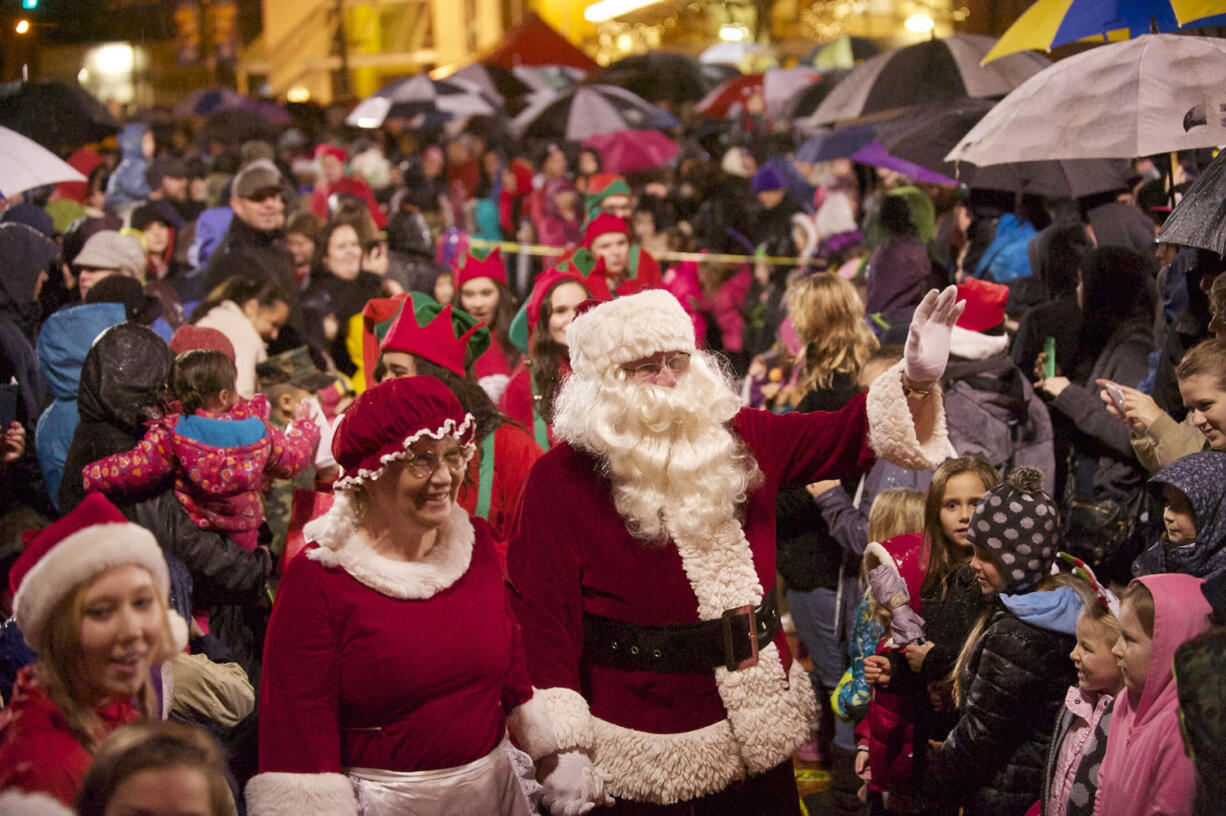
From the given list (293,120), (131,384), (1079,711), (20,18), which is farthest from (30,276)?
(293,120)

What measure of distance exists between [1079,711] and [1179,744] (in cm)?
45

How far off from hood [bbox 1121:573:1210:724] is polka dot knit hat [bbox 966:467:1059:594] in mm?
633

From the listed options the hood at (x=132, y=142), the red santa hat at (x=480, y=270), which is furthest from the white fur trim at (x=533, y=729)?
the hood at (x=132, y=142)

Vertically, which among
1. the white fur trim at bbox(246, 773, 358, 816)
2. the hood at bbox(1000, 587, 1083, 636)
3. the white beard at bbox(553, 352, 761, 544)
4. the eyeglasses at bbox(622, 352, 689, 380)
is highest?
the eyeglasses at bbox(622, 352, 689, 380)

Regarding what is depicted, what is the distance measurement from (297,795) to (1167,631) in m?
2.09

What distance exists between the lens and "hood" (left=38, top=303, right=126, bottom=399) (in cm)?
581

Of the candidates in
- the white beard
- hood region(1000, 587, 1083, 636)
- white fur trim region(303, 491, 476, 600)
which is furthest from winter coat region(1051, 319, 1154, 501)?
white fur trim region(303, 491, 476, 600)

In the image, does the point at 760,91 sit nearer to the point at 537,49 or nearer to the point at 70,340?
the point at 537,49

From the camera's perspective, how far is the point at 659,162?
1415 cm

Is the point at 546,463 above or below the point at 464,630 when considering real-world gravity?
above

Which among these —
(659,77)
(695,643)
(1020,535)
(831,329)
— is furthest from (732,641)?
(659,77)

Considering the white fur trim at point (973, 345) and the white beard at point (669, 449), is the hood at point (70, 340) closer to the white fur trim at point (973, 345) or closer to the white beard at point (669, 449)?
the white beard at point (669, 449)

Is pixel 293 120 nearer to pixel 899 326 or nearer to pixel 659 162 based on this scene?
pixel 659 162

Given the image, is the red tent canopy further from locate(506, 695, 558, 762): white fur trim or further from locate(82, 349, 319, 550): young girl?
locate(506, 695, 558, 762): white fur trim
